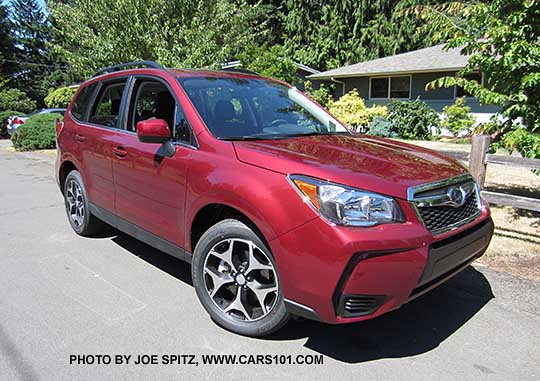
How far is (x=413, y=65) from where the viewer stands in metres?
18.6

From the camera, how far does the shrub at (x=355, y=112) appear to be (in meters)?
17.2

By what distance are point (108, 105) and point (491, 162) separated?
15.0 feet

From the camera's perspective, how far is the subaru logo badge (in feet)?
9.27

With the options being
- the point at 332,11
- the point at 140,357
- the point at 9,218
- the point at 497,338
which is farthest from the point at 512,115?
the point at 332,11

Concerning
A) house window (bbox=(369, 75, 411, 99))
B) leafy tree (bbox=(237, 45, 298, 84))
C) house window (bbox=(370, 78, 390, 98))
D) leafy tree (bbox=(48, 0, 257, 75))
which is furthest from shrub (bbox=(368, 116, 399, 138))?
leafy tree (bbox=(48, 0, 257, 75))

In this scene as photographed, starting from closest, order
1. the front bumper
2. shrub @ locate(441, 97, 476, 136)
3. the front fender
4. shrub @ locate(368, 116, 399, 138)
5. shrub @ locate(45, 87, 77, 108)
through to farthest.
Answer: the front bumper → the front fender → shrub @ locate(368, 116, 399, 138) → shrub @ locate(441, 97, 476, 136) → shrub @ locate(45, 87, 77, 108)

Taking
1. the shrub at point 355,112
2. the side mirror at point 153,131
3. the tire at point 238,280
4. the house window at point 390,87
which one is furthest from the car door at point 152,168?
the house window at point 390,87

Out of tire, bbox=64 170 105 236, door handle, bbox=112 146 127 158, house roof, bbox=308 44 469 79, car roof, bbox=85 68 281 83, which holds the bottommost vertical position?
tire, bbox=64 170 105 236

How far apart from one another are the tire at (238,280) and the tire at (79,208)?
7.57 ft

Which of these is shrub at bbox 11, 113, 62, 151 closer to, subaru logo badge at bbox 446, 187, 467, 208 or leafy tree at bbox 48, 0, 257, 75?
leafy tree at bbox 48, 0, 257, 75

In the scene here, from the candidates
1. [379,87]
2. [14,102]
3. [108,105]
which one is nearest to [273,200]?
[108,105]

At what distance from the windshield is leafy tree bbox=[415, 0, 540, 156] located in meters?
2.68

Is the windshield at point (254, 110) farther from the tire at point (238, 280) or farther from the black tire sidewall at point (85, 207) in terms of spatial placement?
the black tire sidewall at point (85, 207)

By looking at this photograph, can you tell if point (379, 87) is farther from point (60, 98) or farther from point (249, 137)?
point (60, 98)
